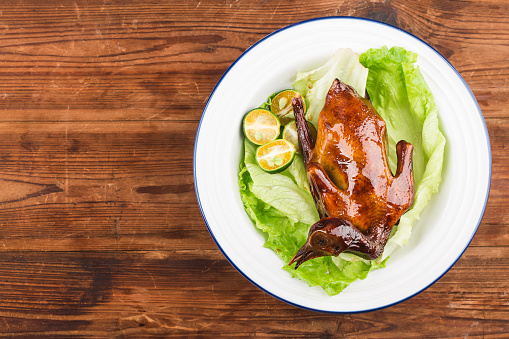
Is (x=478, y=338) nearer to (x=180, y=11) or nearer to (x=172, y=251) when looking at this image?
(x=172, y=251)

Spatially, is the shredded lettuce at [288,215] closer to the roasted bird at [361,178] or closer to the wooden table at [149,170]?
the roasted bird at [361,178]

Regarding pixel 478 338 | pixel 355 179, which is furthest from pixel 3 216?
pixel 478 338

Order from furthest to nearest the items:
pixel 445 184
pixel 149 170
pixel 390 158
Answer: pixel 149 170 < pixel 390 158 < pixel 445 184

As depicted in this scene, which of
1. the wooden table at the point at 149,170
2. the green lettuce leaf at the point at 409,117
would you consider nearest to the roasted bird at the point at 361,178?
the green lettuce leaf at the point at 409,117

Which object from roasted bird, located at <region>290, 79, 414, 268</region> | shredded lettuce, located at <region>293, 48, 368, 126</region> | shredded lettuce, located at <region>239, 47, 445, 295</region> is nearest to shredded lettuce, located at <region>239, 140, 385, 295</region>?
shredded lettuce, located at <region>239, 47, 445, 295</region>

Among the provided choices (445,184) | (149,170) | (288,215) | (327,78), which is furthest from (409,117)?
(149,170)

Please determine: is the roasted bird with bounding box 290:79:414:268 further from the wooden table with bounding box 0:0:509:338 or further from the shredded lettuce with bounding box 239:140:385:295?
the wooden table with bounding box 0:0:509:338

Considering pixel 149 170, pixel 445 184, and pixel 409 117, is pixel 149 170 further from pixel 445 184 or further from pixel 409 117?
pixel 445 184
